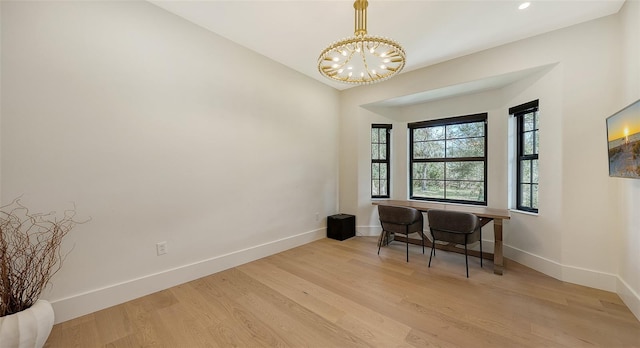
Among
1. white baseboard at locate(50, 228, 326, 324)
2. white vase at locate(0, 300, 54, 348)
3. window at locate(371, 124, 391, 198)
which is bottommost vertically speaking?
white baseboard at locate(50, 228, 326, 324)

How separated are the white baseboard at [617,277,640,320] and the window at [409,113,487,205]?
1.61 metres

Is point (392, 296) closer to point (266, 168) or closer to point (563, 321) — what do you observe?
point (563, 321)

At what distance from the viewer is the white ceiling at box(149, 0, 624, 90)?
224 centimetres

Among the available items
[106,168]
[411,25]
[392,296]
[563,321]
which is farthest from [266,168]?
[563,321]

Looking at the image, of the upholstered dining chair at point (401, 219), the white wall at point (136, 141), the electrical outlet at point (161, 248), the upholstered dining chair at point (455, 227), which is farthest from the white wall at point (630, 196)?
the electrical outlet at point (161, 248)

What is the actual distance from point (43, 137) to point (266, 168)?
2.10 m

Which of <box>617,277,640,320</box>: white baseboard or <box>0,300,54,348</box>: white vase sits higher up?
<box>0,300,54,348</box>: white vase

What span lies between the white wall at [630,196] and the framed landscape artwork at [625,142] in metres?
0.23

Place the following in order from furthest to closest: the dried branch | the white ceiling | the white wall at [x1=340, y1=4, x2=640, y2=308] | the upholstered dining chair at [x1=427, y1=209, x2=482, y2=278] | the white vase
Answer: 1. the upholstered dining chair at [x1=427, y1=209, x2=482, y2=278]
2. the white wall at [x1=340, y1=4, x2=640, y2=308]
3. the white ceiling
4. the dried branch
5. the white vase

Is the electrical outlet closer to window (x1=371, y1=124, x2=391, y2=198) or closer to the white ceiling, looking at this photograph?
the white ceiling

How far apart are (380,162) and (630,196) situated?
9.81 feet

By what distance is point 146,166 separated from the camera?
230 centimetres

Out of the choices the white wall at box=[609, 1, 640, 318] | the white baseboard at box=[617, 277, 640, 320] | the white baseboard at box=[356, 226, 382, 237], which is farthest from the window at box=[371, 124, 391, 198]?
the white baseboard at box=[617, 277, 640, 320]

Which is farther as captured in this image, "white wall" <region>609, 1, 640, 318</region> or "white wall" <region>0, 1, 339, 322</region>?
"white wall" <region>609, 1, 640, 318</region>
